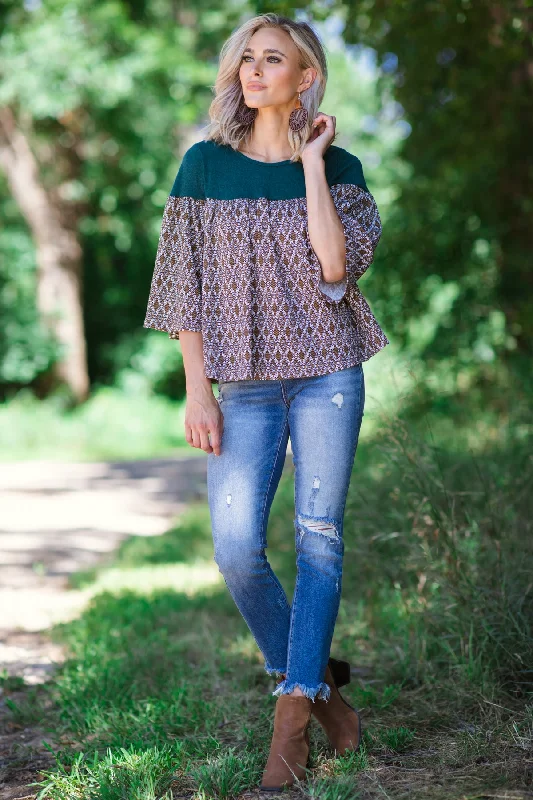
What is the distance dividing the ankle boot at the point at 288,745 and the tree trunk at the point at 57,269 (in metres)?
15.1

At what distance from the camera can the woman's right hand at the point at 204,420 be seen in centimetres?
268

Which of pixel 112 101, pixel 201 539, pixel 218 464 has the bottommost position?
pixel 201 539

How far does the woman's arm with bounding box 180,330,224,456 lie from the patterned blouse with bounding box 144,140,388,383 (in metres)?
0.03

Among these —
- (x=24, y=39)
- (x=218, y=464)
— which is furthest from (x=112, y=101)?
(x=218, y=464)

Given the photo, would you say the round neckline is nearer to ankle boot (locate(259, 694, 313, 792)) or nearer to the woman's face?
the woman's face

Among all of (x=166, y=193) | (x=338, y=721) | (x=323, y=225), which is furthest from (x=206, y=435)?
(x=166, y=193)

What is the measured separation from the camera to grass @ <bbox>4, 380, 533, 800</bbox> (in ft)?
8.47

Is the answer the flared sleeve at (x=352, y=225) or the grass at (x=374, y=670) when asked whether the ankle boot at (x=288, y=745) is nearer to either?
the grass at (x=374, y=670)

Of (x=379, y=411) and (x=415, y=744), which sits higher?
(x=379, y=411)

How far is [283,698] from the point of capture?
2.62 metres

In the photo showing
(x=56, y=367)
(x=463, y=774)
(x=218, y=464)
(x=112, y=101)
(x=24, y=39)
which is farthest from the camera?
(x=56, y=367)

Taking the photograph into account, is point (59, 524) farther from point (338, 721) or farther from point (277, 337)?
point (277, 337)

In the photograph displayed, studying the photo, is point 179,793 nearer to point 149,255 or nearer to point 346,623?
point 346,623

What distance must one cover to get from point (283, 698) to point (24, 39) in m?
13.2
